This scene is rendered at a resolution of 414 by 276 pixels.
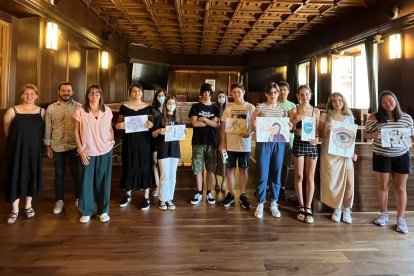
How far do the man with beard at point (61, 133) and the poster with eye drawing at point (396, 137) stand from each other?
127 inches

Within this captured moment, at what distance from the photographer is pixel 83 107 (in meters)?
3.02

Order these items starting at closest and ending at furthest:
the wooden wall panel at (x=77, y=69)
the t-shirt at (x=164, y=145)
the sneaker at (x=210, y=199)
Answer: the t-shirt at (x=164, y=145)
the sneaker at (x=210, y=199)
the wooden wall panel at (x=77, y=69)

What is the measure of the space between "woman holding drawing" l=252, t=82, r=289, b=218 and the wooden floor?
261mm

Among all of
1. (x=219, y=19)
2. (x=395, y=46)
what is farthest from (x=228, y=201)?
(x=219, y=19)

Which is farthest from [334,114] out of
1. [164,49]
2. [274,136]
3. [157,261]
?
[164,49]

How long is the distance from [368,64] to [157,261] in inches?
217

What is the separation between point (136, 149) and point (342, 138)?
2249 millimetres

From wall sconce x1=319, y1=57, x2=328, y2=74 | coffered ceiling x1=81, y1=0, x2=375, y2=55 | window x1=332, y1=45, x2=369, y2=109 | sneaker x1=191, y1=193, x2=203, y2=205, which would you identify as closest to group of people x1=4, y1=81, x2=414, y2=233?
sneaker x1=191, y1=193, x2=203, y2=205

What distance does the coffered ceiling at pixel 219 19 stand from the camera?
19.5 ft

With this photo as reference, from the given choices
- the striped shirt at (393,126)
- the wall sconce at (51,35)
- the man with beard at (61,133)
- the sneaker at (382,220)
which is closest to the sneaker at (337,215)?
the sneaker at (382,220)

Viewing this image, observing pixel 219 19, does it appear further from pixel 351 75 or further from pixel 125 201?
pixel 125 201

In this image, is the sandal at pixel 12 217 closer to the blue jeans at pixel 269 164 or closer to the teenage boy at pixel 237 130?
the teenage boy at pixel 237 130

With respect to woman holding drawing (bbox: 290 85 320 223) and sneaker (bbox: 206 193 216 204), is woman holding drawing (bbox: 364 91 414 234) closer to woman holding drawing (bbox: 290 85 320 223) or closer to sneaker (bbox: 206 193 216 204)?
woman holding drawing (bbox: 290 85 320 223)

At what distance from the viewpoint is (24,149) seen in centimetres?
310
